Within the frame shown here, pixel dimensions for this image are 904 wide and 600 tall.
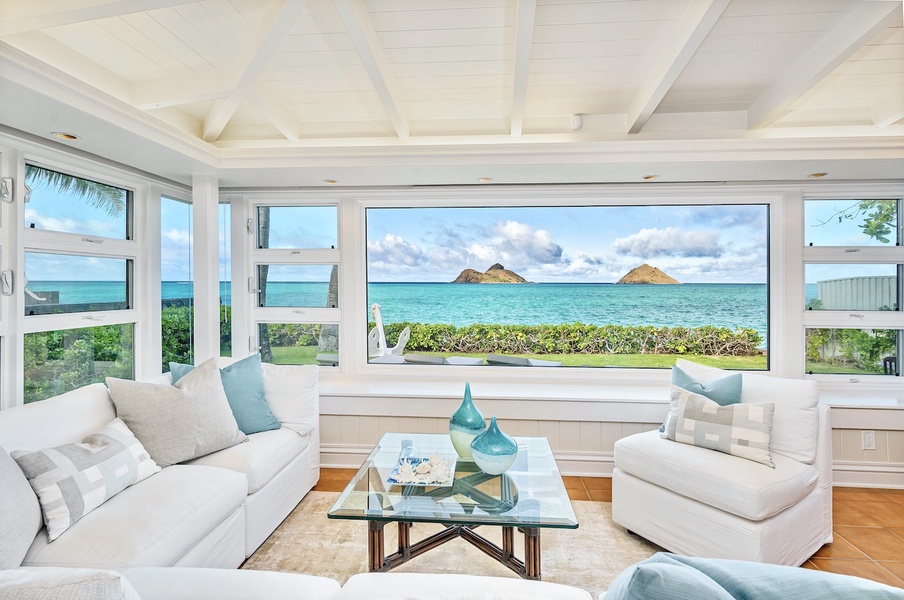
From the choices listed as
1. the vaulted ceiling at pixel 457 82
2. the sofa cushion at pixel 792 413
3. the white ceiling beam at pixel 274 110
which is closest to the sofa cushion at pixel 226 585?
the vaulted ceiling at pixel 457 82

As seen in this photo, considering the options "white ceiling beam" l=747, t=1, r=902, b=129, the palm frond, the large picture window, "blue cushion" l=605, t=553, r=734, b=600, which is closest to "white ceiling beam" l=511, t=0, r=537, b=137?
"white ceiling beam" l=747, t=1, r=902, b=129

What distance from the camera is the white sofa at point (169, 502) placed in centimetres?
152

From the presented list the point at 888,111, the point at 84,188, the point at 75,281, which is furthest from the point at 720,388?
the point at 84,188

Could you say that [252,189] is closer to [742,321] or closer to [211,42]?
[211,42]

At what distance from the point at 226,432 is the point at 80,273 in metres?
1.54

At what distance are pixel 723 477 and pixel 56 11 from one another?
3.32 metres

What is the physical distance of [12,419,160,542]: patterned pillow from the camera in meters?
1.59

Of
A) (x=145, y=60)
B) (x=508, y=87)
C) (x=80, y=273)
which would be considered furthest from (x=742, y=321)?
(x=80, y=273)

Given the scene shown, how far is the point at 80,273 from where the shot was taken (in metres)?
2.85

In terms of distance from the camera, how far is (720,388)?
2.48 meters

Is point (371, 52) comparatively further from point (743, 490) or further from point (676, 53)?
point (743, 490)

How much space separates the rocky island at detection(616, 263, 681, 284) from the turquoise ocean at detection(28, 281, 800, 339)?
0.05 metres

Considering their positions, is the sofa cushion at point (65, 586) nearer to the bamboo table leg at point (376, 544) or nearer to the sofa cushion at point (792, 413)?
the bamboo table leg at point (376, 544)

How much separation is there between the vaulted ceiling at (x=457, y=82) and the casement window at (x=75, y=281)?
408 millimetres
